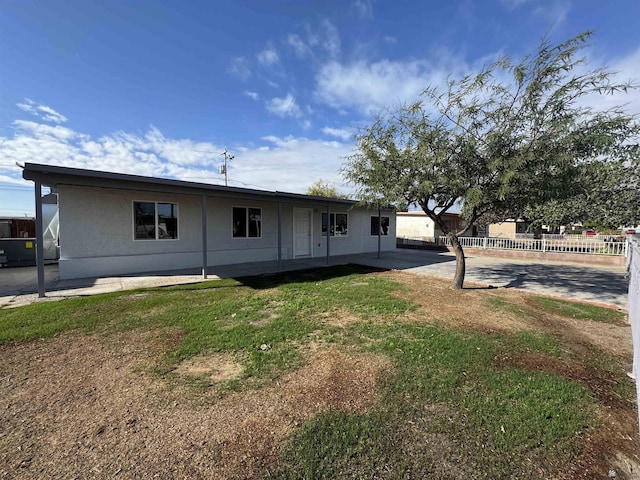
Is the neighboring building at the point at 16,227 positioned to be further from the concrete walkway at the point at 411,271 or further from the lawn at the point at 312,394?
the lawn at the point at 312,394

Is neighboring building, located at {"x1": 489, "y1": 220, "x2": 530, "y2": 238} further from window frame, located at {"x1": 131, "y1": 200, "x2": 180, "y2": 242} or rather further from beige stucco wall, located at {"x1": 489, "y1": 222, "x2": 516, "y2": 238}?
window frame, located at {"x1": 131, "y1": 200, "x2": 180, "y2": 242}

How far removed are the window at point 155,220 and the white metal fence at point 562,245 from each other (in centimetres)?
1567

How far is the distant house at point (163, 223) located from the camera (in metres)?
7.92

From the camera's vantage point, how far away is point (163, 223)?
9.56m

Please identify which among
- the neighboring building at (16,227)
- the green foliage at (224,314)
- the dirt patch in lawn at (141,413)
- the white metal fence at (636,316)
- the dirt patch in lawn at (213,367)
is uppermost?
the neighboring building at (16,227)

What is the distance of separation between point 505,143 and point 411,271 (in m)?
5.53

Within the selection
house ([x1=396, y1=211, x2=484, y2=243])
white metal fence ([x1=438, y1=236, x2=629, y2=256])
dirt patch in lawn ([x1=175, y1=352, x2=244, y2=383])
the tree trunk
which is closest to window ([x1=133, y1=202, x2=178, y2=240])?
dirt patch in lawn ([x1=175, y1=352, x2=244, y2=383])

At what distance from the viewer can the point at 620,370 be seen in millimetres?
3506

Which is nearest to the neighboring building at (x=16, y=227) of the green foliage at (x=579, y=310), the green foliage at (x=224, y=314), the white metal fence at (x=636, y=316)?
the green foliage at (x=224, y=314)

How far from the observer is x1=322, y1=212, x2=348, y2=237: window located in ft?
46.0

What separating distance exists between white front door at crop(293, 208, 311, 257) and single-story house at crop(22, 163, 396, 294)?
44mm

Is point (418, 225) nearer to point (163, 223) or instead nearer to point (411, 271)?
point (411, 271)

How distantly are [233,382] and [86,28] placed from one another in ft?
32.7

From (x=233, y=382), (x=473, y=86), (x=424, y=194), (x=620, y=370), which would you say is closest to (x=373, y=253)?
(x=424, y=194)
